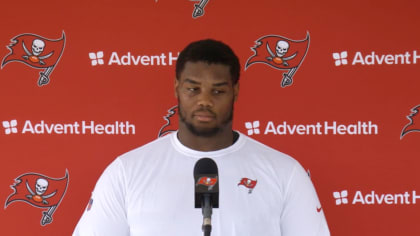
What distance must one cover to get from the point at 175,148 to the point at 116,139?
22.2 inches

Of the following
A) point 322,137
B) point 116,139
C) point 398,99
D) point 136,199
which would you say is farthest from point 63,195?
point 398,99

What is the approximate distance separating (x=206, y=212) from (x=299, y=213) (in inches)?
18.7

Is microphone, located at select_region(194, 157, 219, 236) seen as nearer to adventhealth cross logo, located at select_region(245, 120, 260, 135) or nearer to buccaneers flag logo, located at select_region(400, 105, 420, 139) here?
adventhealth cross logo, located at select_region(245, 120, 260, 135)

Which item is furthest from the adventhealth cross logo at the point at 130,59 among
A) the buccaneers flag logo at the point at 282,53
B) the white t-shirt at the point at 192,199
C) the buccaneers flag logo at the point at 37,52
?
the white t-shirt at the point at 192,199

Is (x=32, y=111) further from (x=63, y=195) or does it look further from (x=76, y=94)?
(x=63, y=195)

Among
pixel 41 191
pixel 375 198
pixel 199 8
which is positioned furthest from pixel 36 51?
pixel 375 198

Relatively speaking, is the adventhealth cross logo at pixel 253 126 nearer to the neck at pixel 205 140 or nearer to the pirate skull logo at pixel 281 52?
the pirate skull logo at pixel 281 52

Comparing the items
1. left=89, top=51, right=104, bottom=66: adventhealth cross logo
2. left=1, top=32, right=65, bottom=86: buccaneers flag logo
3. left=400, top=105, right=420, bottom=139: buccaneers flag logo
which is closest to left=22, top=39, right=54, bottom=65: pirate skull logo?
left=1, top=32, right=65, bottom=86: buccaneers flag logo

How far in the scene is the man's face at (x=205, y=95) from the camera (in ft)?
4.30

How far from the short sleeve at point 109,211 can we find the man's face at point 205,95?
0.25 m

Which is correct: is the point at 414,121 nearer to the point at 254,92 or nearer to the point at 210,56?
the point at 254,92

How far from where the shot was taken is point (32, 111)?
1898mm

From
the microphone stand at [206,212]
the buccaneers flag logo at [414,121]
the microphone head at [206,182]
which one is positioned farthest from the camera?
the buccaneers flag logo at [414,121]

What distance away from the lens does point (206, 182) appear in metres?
1.01
